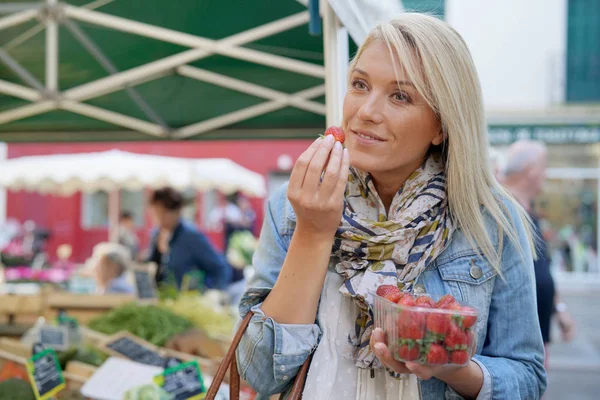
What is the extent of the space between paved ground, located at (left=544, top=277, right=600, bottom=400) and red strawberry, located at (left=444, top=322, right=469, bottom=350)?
6.23m

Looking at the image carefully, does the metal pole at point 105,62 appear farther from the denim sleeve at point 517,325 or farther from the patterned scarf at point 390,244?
the denim sleeve at point 517,325

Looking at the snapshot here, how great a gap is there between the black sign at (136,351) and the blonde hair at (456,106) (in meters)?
2.32

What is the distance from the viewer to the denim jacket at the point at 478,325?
1.63m

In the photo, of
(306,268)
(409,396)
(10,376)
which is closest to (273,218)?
(306,268)

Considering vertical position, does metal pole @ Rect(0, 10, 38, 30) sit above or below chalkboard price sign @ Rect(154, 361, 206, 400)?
above

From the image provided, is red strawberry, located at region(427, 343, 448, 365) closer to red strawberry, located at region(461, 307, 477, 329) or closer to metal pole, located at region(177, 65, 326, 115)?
red strawberry, located at region(461, 307, 477, 329)

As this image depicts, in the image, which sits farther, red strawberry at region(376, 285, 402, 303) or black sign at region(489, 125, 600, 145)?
black sign at region(489, 125, 600, 145)

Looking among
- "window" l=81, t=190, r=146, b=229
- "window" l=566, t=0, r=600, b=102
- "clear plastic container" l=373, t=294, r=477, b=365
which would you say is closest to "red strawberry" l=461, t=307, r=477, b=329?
"clear plastic container" l=373, t=294, r=477, b=365

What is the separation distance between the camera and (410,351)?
52.6 inches

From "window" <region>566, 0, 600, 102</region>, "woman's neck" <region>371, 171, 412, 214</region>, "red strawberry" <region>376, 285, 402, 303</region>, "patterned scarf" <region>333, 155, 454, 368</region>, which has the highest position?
"window" <region>566, 0, 600, 102</region>

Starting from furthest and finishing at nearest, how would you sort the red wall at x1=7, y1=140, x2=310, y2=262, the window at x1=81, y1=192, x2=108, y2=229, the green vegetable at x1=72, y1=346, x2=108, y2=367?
1. the window at x1=81, y1=192, x2=108, y2=229
2. the red wall at x1=7, y1=140, x2=310, y2=262
3. the green vegetable at x1=72, y1=346, x2=108, y2=367

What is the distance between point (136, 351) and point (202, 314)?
4.52 feet

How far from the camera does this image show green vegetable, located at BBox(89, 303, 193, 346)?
4.25m

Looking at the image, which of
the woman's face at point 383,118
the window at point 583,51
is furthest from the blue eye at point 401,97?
the window at point 583,51
